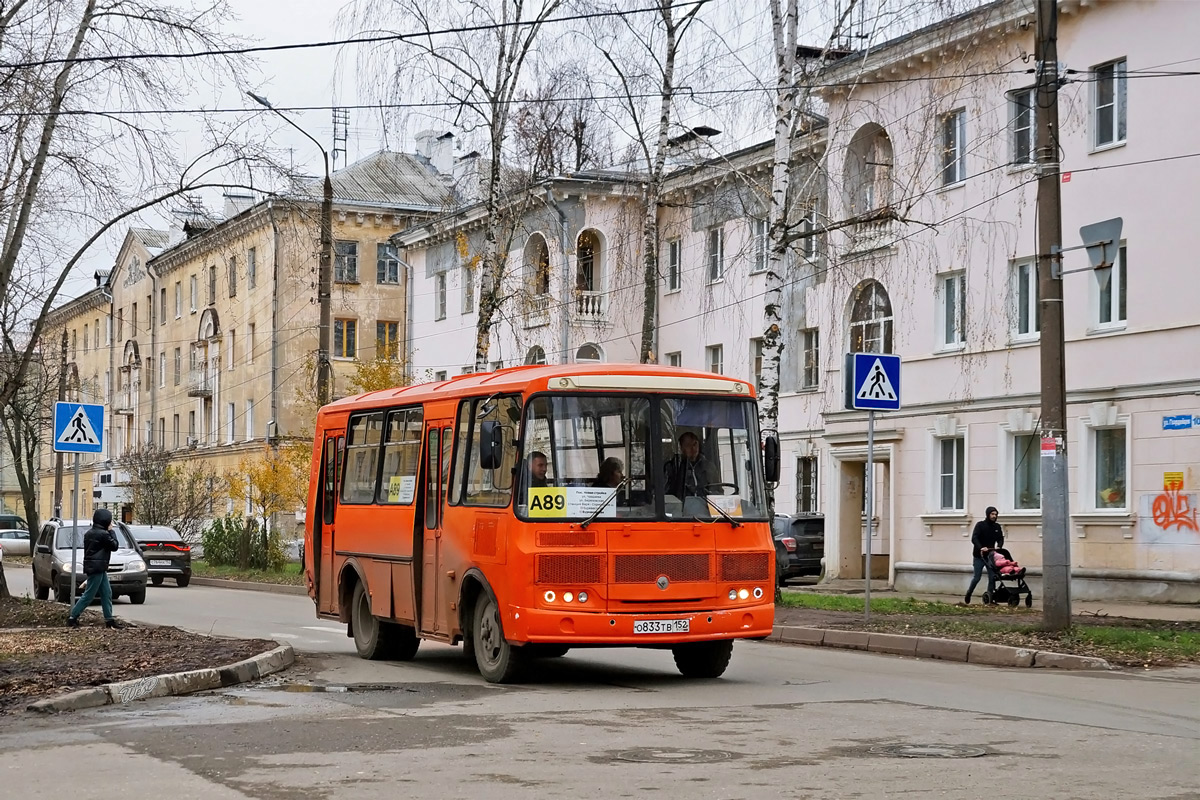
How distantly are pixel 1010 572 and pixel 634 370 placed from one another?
13.6 meters

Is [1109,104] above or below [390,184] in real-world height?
below

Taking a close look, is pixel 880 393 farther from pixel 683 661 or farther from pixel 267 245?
pixel 267 245

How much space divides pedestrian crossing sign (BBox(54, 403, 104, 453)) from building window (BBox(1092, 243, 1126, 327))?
17255 millimetres

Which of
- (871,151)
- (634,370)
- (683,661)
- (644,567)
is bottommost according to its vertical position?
(683,661)

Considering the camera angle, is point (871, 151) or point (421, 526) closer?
point (421, 526)

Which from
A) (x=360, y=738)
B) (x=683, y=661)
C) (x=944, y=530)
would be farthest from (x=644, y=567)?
(x=944, y=530)

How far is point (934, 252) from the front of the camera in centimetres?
3316

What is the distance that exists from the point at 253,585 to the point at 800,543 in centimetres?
1290

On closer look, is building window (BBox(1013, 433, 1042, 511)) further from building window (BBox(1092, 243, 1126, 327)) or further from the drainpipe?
the drainpipe

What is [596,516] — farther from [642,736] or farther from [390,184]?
[390,184]

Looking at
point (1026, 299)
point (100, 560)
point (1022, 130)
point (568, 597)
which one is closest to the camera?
point (568, 597)

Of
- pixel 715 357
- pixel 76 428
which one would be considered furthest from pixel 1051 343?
pixel 715 357

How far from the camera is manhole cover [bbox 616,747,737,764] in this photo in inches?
369

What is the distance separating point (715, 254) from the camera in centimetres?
4266
